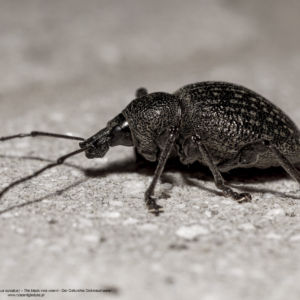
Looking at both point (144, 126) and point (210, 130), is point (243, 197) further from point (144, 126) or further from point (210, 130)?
point (144, 126)

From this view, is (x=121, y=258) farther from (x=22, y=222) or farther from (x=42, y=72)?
(x=42, y=72)

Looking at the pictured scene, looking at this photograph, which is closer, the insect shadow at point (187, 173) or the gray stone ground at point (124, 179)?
the gray stone ground at point (124, 179)

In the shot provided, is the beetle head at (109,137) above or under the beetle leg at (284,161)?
above

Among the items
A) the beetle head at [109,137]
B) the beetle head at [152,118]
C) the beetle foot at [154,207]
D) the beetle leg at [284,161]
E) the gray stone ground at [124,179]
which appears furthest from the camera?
the beetle head at [109,137]

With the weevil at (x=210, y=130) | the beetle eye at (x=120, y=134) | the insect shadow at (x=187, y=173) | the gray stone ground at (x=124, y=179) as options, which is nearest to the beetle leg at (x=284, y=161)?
the weevil at (x=210, y=130)

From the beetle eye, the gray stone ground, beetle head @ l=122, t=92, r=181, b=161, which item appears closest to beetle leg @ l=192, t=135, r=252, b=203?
the gray stone ground

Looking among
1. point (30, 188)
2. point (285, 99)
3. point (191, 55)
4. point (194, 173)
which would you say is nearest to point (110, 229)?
point (30, 188)

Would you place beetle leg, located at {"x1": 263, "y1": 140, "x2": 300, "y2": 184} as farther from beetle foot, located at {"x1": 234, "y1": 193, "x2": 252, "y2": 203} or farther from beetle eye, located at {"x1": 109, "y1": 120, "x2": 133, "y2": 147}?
beetle eye, located at {"x1": 109, "y1": 120, "x2": 133, "y2": 147}

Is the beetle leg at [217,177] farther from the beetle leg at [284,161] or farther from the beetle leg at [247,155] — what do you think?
the beetle leg at [284,161]
